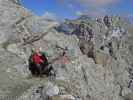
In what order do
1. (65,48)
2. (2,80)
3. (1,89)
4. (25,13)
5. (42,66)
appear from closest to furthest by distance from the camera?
(1,89) → (2,80) → (42,66) → (65,48) → (25,13)

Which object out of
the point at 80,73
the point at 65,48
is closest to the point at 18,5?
the point at 65,48

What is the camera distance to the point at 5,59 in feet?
109

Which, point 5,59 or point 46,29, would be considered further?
point 46,29

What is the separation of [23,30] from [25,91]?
1662 centimetres

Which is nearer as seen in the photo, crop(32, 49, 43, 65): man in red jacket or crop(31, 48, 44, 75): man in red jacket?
crop(31, 48, 44, 75): man in red jacket

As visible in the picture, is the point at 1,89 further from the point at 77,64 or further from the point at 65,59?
the point at 77,64

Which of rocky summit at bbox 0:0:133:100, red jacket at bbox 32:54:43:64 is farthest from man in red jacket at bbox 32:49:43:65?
rocky summit at bbox 0:0:133:100

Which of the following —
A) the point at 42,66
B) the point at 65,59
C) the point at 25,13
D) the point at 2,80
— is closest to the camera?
the point at 2,80

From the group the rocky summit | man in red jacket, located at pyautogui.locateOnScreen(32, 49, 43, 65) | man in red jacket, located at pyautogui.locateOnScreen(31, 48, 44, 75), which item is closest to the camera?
the rocky summit

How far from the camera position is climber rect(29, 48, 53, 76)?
32.4 m

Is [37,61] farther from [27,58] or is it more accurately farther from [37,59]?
[27,58]

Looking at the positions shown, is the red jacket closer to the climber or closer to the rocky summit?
the climber

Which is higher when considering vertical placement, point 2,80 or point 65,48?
point 65,48

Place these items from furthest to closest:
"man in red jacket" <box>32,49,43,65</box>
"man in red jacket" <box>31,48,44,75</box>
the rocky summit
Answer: "man in red jacket" <box>32,49,43,65</box>, "man in red jacket" <box>31,48,44,75</box>, the rocky summit
